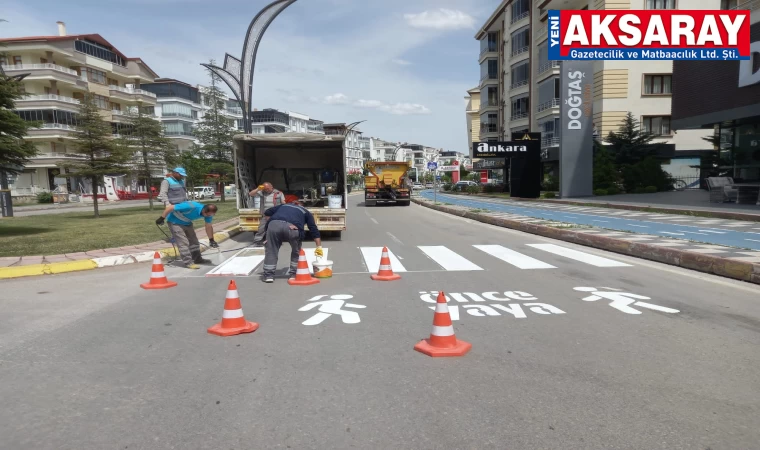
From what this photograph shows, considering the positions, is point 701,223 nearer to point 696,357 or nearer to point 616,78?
point 696,357

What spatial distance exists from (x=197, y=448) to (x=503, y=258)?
807cm

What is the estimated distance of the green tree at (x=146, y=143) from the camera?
2672 cm

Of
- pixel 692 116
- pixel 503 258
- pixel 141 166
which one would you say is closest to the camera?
pixel 503 258

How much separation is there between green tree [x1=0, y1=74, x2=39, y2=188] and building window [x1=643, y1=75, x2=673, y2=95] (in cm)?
3917

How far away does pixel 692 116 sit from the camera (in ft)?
82.7

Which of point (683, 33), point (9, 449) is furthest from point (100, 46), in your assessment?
point (9, 449)

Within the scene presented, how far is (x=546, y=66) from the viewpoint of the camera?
44219 mm

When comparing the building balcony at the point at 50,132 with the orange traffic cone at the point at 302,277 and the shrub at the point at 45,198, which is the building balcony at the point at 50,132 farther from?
the orange traffic cone at the point at 302,277

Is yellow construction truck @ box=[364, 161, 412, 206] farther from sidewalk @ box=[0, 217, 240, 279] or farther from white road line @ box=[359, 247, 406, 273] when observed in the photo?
sidewalk @ box=[0, 217, 240, 279]

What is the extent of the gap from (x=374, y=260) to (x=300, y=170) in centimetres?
722

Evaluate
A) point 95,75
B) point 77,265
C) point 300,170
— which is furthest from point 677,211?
point 95,75

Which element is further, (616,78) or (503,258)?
(616,78)

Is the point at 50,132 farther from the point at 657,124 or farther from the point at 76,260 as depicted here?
the point at 657,124

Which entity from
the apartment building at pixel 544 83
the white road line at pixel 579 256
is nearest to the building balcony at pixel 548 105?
the apartment building at pixel 544 83
